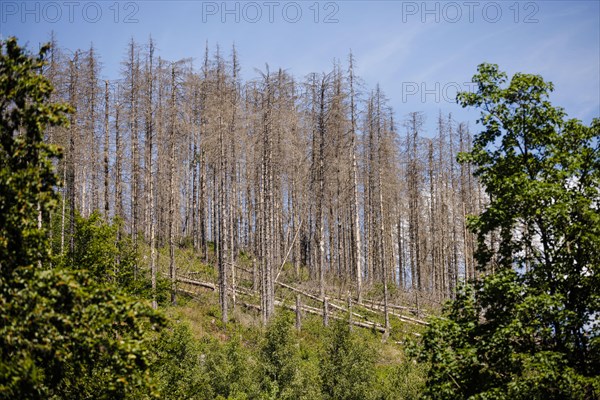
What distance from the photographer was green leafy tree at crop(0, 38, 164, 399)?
805cm

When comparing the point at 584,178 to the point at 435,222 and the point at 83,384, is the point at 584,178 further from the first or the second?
the point at 435,222

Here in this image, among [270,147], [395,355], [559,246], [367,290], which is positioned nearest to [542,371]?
[559,246]

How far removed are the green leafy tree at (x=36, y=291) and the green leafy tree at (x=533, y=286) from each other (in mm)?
7037

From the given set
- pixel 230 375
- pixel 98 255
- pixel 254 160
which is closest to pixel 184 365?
pixel 230 375

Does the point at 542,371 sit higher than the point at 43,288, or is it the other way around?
the point at 43,288

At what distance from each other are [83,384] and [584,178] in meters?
12.3

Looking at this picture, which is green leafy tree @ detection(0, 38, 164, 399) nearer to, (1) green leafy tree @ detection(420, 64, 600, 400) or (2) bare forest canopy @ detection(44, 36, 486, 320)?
(1) green leafy tree @ detection(420, 64, 600, 400)

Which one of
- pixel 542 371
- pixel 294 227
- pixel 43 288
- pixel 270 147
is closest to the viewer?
pixel 43 288

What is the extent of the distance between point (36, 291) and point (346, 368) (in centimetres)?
1530

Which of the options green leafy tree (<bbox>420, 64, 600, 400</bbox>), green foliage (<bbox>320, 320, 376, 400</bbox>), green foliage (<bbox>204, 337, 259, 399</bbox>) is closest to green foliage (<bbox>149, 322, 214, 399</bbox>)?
green foliage (<bbox>204, 337, 259, 399</bbox>)

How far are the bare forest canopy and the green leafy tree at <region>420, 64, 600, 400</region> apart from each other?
702 inches

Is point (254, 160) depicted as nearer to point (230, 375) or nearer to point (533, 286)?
point (230, 375)

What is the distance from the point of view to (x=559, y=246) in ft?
44.2

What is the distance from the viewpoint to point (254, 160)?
44.4m
